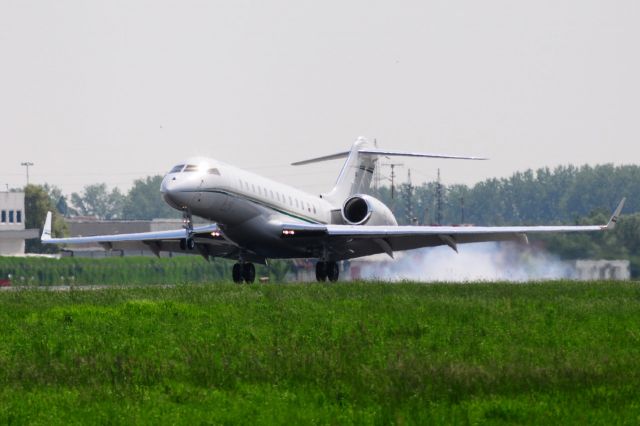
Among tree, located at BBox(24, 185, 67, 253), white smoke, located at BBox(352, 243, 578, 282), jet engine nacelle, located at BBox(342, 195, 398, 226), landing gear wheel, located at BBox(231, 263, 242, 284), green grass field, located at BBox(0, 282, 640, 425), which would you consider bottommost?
green grass field, located at BBox(0, 282, 640, 425)

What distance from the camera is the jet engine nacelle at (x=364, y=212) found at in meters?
40.0

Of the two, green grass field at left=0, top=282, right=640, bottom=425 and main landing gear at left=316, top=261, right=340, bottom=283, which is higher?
main landing gear at left=316, top=261, right=340, bottom=283

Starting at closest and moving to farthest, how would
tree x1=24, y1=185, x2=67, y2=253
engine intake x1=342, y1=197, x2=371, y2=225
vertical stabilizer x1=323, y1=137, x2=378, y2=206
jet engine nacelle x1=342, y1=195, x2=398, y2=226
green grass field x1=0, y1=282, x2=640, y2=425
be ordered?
green grass field x1=0, y1=282, x2=640, y2=425 < jet engine nacelle x1=342, y1=195, x2=398, y2=226 < engine intake x1=342, y1=197, x2=371, y2=225 < vertical stabilizer x1=323, y1=137, x2=378, y2=206 < tree x1=24, y1=185, x2=67, y2=253

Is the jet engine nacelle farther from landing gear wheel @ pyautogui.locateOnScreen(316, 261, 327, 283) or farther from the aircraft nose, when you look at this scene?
the aircraft nose

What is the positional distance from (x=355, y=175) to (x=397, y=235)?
7.51 meters

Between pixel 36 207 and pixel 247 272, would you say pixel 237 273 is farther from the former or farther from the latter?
pixel 36 207

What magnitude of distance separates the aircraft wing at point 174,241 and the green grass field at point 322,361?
1061cm

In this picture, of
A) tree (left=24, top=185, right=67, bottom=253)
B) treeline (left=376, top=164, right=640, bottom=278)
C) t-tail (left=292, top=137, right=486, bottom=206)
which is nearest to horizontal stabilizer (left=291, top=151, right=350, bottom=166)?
t-tail (left=292, top=137, right=486, bottom=206)

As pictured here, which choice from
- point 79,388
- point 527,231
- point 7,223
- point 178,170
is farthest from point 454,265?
point 7,223

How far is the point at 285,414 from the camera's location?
44.9 feet

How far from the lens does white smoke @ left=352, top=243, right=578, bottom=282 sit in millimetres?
48531

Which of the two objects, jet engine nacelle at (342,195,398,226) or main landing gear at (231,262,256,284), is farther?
jet engine nacelle at (342,195,398,226)

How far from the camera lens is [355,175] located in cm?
4506

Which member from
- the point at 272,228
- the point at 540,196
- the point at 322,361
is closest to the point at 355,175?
the point at 272,228
